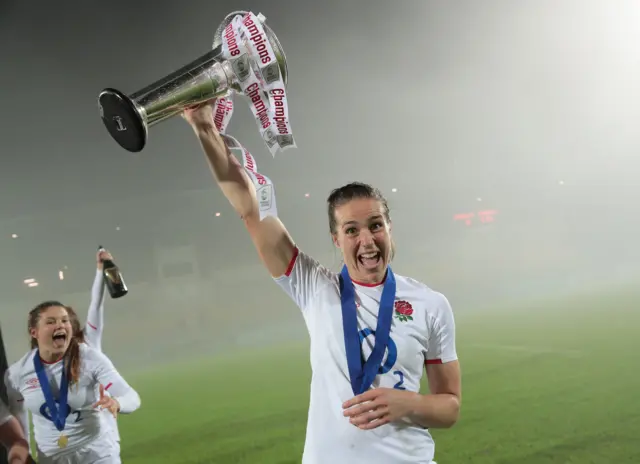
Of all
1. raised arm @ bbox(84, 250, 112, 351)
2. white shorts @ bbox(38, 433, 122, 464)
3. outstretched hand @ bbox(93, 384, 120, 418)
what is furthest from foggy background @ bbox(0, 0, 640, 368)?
outstretched hand @ bbox(93, 384, 120, 418)

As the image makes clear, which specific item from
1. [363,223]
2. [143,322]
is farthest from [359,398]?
[143,322]

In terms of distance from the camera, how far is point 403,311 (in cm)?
125

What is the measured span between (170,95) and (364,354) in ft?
2.63

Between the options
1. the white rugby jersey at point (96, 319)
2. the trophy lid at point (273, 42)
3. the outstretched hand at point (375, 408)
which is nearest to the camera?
the outstretched hand at point (375, 408)

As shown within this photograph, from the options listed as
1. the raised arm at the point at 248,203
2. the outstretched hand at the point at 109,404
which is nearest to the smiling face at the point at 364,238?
the raised arm at the point at 248,203

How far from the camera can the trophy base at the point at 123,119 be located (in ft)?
4.04

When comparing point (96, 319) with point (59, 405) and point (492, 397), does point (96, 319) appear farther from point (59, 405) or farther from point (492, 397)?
point (492, 397)

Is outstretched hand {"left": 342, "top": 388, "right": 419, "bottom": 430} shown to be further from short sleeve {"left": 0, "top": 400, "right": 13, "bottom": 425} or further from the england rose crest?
short sleeve {"left": 0, "top": 400, "right": 13, "bottom": 425}

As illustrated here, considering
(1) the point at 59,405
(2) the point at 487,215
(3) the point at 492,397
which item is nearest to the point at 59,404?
(1) the point at 59,405

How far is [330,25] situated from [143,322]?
2.79m

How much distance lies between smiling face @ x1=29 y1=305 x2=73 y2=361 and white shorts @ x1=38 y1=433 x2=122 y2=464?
44 centimetres

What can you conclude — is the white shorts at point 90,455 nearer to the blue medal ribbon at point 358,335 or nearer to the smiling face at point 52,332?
the smiling face at point 52,332

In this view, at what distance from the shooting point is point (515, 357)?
4926 mm

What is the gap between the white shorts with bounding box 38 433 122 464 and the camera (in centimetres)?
236
